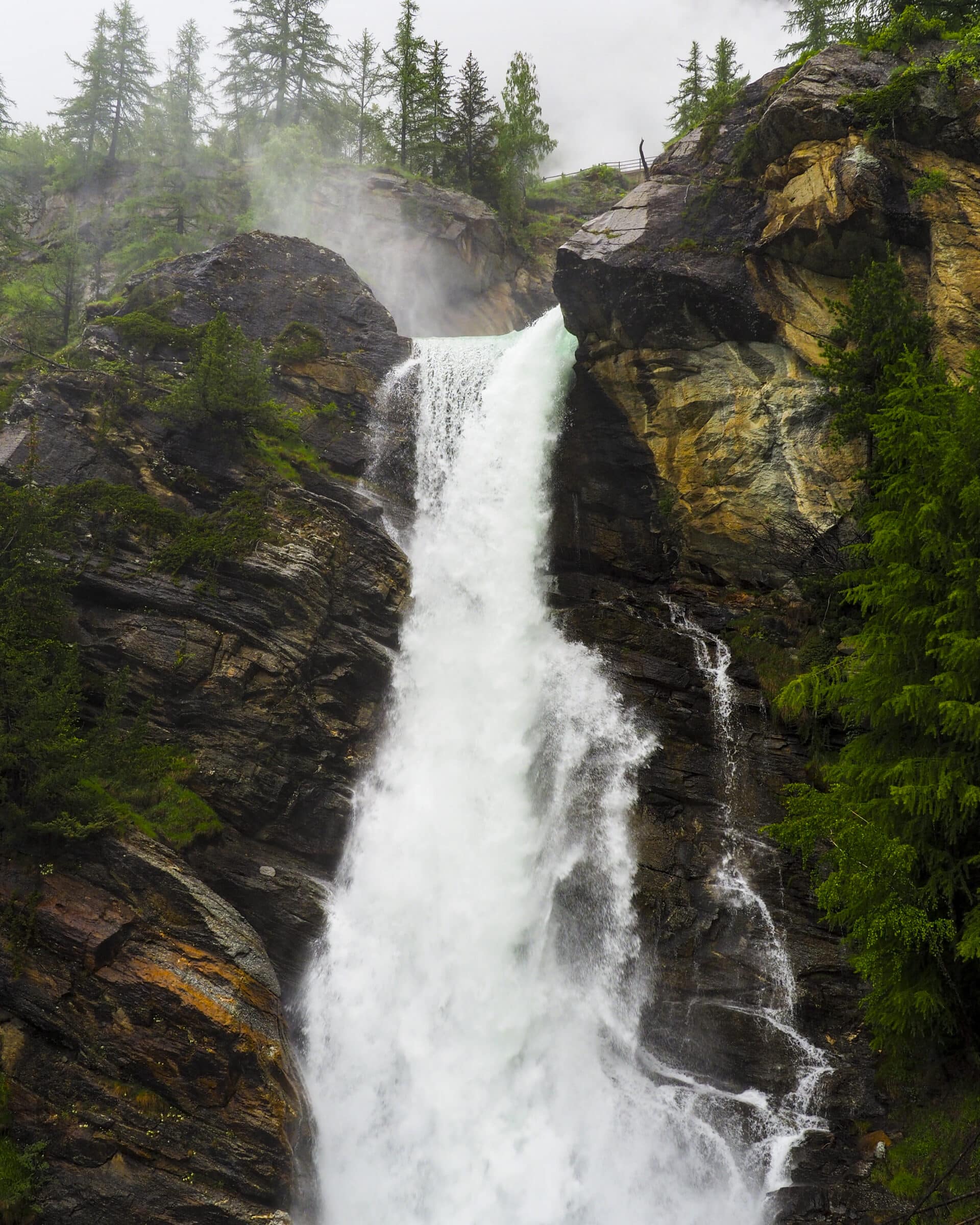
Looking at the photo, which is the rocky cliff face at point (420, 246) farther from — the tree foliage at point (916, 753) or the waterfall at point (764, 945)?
the tree foliage at point (916, 753)

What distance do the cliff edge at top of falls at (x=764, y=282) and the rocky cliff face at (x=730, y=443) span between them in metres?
0.05

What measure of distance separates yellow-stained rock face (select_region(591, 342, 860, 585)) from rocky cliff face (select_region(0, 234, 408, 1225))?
26.3 ft

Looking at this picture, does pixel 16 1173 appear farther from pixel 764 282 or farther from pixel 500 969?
pixel 764 282

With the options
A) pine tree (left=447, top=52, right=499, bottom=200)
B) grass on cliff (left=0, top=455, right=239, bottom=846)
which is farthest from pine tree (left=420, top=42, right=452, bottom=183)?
grass on cliff (left=0, top=455, right=239, bottom=846)

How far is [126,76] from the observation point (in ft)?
136

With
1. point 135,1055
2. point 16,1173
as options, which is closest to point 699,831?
point 135,1055

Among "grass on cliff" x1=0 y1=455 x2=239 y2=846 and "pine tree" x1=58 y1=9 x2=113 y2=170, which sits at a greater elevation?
"pine tree" x1=58 y1=9 x2=113 y2=170

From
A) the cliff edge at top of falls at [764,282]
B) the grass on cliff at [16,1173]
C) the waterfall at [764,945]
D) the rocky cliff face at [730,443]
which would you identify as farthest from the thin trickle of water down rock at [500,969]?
the cliff edge at top of falls at [764,282]

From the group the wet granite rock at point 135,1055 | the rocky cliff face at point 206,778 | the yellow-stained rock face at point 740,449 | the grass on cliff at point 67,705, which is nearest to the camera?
the wet granite rock at point 135,1055

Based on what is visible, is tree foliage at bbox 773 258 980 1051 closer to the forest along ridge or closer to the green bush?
the forest along ridge

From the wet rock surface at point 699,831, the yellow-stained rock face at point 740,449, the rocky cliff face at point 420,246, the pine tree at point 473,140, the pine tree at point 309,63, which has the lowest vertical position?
the wet rock surface at point 699,831

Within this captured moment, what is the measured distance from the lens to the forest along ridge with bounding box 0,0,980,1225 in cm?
1138

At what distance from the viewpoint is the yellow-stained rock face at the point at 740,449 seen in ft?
62.7

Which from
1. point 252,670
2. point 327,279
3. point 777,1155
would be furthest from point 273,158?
point 777,1155
